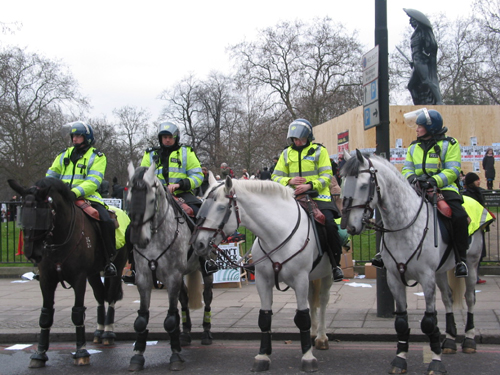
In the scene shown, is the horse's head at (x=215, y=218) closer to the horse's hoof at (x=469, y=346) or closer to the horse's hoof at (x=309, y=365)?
the horse's hoof at (x=309, y=365)

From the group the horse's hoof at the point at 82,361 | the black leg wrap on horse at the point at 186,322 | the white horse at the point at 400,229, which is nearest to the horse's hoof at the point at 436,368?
the white horse at the point at 400,229

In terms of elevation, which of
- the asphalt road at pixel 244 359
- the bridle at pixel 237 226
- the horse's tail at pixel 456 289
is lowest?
the asphalt road at pixel 244 359

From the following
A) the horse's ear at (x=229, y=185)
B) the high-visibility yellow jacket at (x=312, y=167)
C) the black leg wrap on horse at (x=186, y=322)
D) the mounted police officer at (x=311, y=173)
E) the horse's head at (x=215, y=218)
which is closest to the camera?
the horse's head at (x=215, y=218)

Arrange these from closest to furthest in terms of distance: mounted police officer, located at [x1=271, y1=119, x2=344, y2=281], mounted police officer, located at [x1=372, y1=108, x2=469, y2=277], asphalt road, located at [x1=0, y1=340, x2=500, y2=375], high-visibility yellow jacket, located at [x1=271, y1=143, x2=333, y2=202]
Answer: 1. asphalt road, located at [x1=0, y1=340, x2=500, y2=375]
2. mounted police officer, located at [x1=372, y1=108, x2=469, y2=277]
3. mounted police officer, located at [x1=271, y1=119, x2=344, y2=281]
4. high-visibility yellow jacket, located at [x1=271, y1=143, x2=333, y2=202]

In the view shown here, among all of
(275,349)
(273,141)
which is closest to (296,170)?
(275,349)

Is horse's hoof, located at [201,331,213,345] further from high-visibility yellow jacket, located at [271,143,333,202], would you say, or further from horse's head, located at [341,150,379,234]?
horse's head, located at [341,150,379,234]

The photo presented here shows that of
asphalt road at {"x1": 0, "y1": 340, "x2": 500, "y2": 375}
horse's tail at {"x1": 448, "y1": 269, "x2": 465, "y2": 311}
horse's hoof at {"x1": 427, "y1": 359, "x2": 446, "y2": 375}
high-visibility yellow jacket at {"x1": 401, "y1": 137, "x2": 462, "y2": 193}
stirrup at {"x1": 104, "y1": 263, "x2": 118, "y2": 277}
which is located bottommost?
asphalt road at {"x1": 0, "y1": 340, "x2": 500, "y2": 375}

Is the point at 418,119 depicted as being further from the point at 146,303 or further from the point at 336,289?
the point at 336,289

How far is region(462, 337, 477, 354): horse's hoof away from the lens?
634cm

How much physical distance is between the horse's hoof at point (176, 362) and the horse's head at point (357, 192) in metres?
2.38

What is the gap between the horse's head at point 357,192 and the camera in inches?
208

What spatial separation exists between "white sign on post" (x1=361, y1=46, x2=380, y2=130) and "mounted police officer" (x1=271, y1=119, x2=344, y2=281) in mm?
1958

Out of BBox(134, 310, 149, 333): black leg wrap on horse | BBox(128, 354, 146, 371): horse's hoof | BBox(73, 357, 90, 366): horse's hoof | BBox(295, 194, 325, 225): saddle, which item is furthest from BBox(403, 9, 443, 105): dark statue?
BBox(73, 357, 90, 366): horse's hoof

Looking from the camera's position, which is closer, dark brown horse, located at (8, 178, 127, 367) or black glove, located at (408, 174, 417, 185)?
dark brown horse, located at (8, 178, 127, 367)
